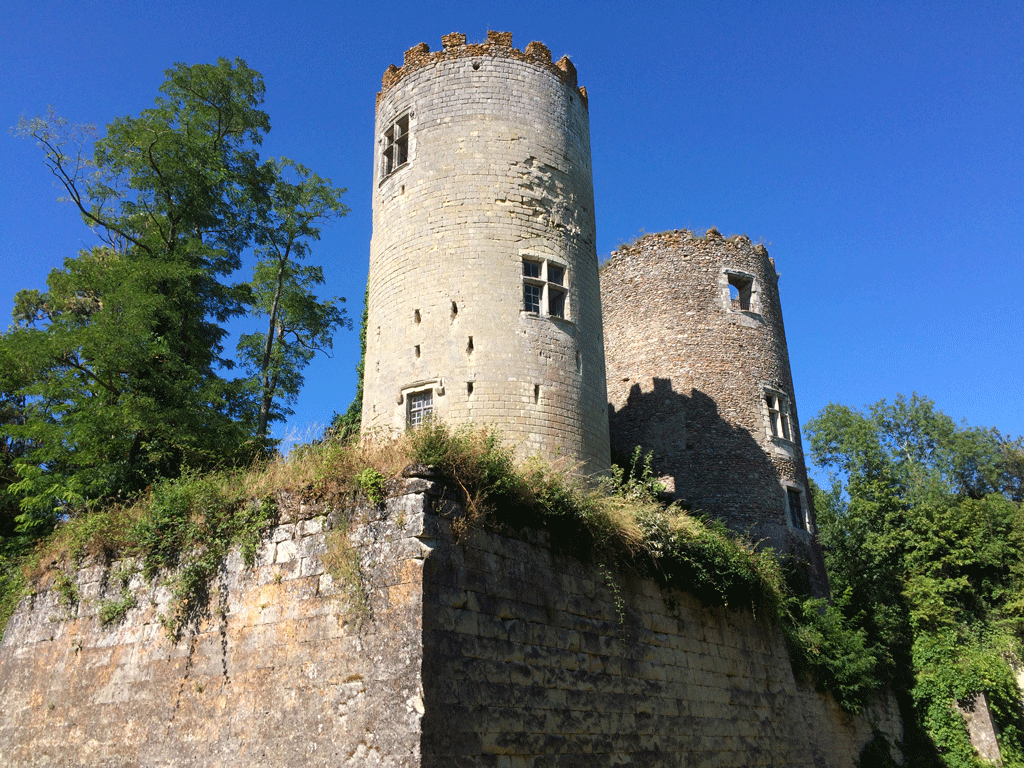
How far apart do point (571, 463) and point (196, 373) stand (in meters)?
7.61

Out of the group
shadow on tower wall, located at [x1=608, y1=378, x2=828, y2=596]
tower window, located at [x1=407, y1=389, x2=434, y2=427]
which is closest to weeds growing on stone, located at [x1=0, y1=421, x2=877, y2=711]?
tower window, located at [x1=407, y1=389, x2=434, y2=427]

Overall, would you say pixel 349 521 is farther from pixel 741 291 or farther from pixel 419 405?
pixel 741 291

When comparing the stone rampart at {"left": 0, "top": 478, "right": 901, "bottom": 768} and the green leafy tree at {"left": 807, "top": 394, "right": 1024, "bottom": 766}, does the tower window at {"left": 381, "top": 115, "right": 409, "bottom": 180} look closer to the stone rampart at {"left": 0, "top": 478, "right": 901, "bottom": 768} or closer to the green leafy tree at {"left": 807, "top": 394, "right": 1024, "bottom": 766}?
the stone rampart at {"left": 0, "top": 478, "right": 901, "bottom": 768}

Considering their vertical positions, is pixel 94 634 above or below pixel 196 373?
below

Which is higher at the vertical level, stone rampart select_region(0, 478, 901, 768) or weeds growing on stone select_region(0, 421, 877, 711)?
weeds growing on stone select_region(0, 421, 877, 711)

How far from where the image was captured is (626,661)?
9.22 meters

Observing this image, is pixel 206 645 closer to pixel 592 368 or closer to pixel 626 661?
pixel 626 661

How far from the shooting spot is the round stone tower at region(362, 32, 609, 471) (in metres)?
12.9

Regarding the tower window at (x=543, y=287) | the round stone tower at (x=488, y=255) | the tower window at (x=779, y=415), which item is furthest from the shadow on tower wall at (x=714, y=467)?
the tower window at (x=543, y=287)

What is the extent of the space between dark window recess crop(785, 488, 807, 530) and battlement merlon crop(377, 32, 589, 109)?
1294 cm

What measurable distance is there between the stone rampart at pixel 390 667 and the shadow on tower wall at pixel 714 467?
10.5 m

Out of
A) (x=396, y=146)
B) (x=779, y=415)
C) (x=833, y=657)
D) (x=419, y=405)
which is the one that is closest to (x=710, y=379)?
(x=779, y=415)

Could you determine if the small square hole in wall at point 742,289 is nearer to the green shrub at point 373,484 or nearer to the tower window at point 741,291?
the tower window at point 741,291

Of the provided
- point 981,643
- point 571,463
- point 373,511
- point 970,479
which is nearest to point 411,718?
point 373,511
